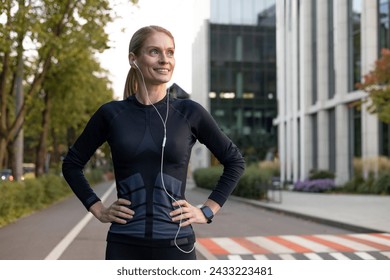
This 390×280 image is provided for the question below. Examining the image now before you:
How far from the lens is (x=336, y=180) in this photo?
3522 centimetres

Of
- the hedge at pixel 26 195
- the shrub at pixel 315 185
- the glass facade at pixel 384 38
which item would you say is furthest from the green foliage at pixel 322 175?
the hedge at pixel 26 195

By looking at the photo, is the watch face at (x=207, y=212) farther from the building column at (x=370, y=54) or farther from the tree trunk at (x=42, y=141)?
the building column at (x=370, y=54)

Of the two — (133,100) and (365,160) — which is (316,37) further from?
(133,100)

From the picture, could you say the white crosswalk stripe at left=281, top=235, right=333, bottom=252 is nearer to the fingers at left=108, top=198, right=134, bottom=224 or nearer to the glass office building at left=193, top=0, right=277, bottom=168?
the glass office building at left=193, top=0, right=277, bottom=168

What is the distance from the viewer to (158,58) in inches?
92.4

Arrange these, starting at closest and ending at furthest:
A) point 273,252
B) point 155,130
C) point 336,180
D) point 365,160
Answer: point 155,130 < point 273,252 < point 365,160 < point 336,180

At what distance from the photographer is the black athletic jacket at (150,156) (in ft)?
7.59

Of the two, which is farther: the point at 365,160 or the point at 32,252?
the point at 365,160

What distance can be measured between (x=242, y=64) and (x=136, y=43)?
9.84 metres

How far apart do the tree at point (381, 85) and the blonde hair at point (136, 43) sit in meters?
23.0

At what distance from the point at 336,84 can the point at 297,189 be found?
735 cm

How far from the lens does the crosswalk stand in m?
8.54

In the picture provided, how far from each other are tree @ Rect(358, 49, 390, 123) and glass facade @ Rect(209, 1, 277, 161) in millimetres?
10963
